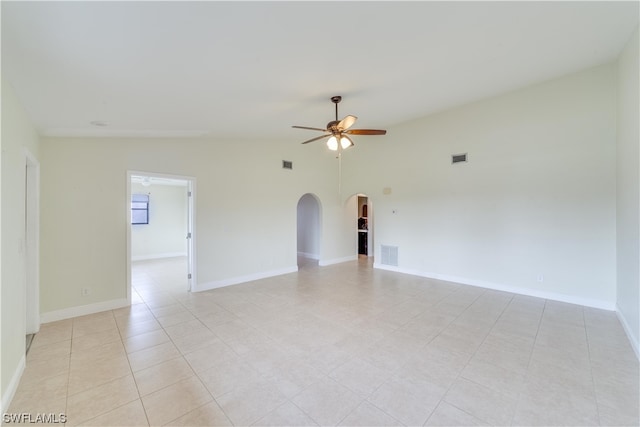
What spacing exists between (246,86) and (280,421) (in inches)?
119

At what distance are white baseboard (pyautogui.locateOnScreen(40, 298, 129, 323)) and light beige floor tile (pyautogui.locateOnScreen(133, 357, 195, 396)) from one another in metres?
2.12

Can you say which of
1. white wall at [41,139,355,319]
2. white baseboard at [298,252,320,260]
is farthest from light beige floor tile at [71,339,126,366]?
white baseboard at [298,252,320,260]

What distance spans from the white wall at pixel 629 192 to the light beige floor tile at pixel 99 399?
4878mm

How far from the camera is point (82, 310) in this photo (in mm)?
3770

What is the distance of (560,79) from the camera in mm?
4234

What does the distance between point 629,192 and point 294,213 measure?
5.43 m

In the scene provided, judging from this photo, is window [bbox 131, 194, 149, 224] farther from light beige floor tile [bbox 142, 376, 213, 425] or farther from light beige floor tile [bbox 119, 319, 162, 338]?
light beige floor tile [bbox 142, 376, 213, 425]

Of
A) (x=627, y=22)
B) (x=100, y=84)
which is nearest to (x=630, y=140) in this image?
(x=627, y=22)

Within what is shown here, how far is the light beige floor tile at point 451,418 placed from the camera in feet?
6.06

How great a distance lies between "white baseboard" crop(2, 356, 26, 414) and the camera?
197cm

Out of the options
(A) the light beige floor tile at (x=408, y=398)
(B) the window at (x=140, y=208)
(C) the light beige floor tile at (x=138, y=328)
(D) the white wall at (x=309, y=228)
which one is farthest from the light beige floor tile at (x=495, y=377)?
(B) the window at (x=140, y=208)

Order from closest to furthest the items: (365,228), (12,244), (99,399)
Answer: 1. (99,399)
2. (12,244)
3. (365,228)

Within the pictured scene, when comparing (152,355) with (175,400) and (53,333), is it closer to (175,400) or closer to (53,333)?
(175,400)

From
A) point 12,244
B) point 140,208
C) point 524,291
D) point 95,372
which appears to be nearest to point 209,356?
point 95,372
